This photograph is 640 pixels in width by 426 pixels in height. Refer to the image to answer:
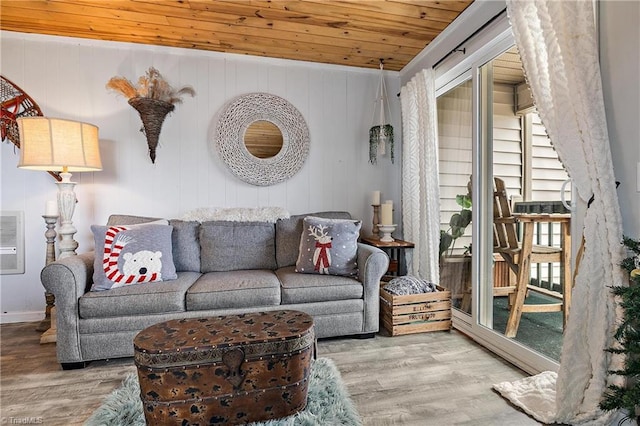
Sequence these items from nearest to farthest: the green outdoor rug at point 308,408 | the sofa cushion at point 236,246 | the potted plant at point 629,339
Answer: the potted plant at point 629,339, the green outdoor rug at point 308,408, the sofa cushion at point 236,246

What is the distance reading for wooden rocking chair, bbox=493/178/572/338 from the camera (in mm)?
2008

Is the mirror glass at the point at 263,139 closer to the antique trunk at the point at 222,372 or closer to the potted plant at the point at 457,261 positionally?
the potted plant at the point at 457,261

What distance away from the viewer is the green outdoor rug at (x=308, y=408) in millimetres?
1435

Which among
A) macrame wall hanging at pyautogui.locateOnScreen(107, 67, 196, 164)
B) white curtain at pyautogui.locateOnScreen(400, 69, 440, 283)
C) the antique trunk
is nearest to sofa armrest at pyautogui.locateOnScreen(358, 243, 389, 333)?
white curtain at pyautogui.locateOnScreen(400, 69, 440, 283)

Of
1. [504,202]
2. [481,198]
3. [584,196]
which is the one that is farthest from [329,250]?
[584,196]

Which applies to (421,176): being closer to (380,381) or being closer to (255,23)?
(380,381)

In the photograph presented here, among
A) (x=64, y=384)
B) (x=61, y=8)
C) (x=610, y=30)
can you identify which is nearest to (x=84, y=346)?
(x=64, y=384)

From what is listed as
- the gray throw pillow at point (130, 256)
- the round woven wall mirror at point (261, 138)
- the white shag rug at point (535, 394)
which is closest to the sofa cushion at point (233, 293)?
the gray throw pillow at point (130, 256)

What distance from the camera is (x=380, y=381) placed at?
1.80m

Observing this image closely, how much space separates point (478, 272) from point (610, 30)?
161cm

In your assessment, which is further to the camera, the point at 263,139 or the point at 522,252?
the point at 263,139

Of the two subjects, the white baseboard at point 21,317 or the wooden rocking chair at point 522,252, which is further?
the white baseboard at point 21,317

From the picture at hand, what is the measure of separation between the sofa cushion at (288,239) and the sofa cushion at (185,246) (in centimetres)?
67

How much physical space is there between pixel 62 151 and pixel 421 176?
277 centimetres
